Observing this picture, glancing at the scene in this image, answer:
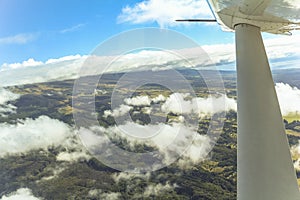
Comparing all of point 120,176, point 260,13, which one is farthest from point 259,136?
point 120,176

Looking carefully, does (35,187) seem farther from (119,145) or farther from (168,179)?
(168,179)

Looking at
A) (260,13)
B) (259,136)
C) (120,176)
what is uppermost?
(260,13)

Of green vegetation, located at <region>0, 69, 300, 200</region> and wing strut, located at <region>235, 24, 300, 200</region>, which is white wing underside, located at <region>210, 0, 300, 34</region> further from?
green vegetation, located at <region>0, 69, 300, 200</region>

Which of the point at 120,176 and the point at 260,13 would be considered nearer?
the point at 260,13

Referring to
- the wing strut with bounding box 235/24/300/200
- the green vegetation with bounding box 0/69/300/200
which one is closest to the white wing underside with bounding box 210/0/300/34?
the wing strut with bounding box 235/24/300/200

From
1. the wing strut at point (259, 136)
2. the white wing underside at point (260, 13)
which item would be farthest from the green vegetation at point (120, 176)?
the wing strut at point (259, 136)

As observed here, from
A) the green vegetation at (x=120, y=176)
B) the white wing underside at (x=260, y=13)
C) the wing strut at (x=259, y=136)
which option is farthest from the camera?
the green vegetation at (x=120, y=176)

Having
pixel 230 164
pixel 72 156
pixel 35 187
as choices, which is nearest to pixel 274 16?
pixel 230 164

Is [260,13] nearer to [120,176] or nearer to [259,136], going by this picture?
[259,136]

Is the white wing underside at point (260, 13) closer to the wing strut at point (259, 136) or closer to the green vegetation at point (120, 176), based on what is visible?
the wing strut at point (259, 136)
